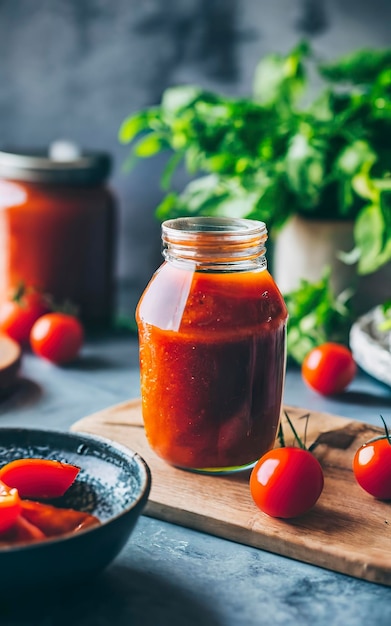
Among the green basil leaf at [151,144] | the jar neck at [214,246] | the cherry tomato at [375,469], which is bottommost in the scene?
the cherry tomato at [375,469]

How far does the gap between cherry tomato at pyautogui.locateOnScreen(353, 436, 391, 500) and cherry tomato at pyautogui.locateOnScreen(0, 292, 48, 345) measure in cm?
91

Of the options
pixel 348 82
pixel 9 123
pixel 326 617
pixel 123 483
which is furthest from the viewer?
pixel 9 123

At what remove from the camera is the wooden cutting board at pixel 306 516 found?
2.93ft

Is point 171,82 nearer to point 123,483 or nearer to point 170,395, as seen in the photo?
point 170,395

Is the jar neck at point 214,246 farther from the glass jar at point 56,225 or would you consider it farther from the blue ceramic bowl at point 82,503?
the glass jar at point 56,225

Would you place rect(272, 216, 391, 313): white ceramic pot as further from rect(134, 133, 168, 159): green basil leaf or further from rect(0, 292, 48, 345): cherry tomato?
rect(0, 292, 48, 345): cherry tomato

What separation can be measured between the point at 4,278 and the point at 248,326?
2.98 feet

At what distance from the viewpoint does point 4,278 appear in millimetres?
1799

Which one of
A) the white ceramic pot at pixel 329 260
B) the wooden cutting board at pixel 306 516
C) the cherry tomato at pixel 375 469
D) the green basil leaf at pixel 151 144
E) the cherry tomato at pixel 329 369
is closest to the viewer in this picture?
the wooden cutting board at pixel 306 516

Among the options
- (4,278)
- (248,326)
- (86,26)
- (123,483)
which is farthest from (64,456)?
(86,26)

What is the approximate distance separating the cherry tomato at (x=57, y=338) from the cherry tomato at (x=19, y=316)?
3.9 inches

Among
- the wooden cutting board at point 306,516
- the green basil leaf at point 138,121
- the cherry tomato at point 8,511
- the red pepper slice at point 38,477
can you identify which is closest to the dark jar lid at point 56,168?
the green basil leaf at point 138,121

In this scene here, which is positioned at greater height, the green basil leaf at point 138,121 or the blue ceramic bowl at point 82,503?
the green basil leaf at point 138,121

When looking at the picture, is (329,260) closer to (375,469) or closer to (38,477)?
(375,469)
